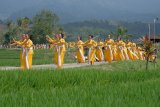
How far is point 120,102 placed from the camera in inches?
307

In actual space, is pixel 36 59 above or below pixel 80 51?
below

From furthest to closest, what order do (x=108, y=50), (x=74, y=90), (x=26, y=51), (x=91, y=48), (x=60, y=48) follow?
1. (x=108, y=50)
2. (x=91, y=48)
3. (x=60, y=48)
4. (x=26, y=51)
5. (x=74, y=90)

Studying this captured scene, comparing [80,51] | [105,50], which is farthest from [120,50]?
[80,51]

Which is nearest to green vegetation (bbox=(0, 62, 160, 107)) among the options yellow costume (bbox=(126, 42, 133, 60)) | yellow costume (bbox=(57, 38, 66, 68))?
yellow costume (bbox=(57, 38, 66, 68))

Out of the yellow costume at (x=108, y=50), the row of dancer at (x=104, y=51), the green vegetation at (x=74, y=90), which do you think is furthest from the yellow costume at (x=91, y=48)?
the green vegetation at (x=74, y=90)

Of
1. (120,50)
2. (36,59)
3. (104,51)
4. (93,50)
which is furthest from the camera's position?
(36,59)

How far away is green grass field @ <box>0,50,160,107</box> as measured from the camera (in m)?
7.79

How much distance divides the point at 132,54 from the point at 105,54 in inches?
185

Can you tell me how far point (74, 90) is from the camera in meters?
9.64

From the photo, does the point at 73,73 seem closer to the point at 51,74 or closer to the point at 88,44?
the point at 51,74

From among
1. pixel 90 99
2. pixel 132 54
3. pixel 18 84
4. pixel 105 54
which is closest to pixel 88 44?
pixel 105 54

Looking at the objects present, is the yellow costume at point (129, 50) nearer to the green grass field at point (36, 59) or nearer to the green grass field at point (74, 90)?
the green grass field at point (36, 59)

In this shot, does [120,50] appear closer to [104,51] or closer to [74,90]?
[104,51]

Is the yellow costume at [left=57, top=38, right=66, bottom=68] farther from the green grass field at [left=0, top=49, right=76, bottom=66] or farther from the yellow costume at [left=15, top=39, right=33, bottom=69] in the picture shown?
the green grass field at [left=0, top=49, right=76, bottom=66]
